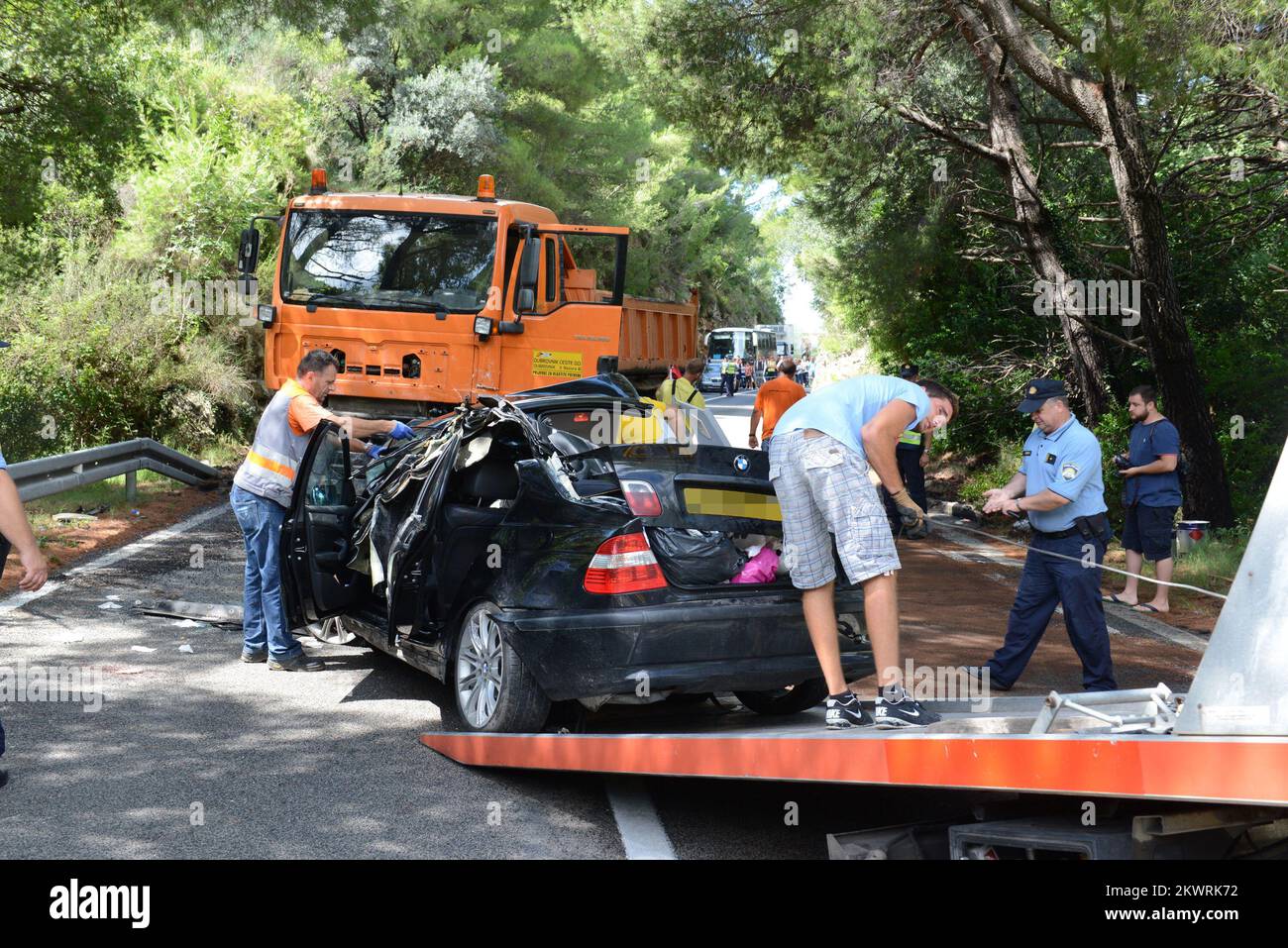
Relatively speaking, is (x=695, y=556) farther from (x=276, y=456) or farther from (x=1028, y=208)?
(x=1028, y=208)

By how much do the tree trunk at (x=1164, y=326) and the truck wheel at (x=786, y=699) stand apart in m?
8.79

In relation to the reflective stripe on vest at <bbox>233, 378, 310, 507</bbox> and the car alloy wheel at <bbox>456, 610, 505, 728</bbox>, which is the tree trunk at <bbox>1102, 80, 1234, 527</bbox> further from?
the car alloy wheel at <bbox>456, 610, 505, 728</bbox>

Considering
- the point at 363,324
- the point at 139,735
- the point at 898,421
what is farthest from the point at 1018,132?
the point at 139,735

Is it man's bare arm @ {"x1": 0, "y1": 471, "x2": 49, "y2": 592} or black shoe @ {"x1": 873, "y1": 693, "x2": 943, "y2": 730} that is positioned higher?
man's bare arm @ {"x1": 0, "y1": 471, "x2": 49, "y2": 592}

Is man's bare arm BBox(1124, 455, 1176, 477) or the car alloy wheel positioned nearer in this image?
the car alloy wheel

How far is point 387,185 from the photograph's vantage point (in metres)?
28.6

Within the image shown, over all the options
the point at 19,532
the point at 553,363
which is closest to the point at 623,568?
the point at 19,532

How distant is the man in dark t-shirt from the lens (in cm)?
1015

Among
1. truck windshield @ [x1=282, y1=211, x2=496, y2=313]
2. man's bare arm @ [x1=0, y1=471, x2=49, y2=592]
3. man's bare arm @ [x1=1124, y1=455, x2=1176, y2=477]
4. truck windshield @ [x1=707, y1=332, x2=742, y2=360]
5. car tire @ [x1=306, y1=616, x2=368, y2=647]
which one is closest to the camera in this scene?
man's bare arm @ [x1=0, y1=471, x2=49, y2=592]

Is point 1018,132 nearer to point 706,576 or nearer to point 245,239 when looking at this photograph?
point 245,239

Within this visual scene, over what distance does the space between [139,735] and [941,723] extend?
3.68m

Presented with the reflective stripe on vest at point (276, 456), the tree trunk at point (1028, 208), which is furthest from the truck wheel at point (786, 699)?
the tree trunk at point (1028, 208)

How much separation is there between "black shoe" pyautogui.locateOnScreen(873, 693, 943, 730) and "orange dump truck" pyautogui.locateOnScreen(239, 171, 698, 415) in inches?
333

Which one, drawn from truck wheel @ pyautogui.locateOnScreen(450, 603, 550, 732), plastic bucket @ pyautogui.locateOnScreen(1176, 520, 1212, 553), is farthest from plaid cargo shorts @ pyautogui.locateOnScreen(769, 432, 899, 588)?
plastic bucket @ pyautogui.locateOnScreen(1176, 520, 1212, 553)
